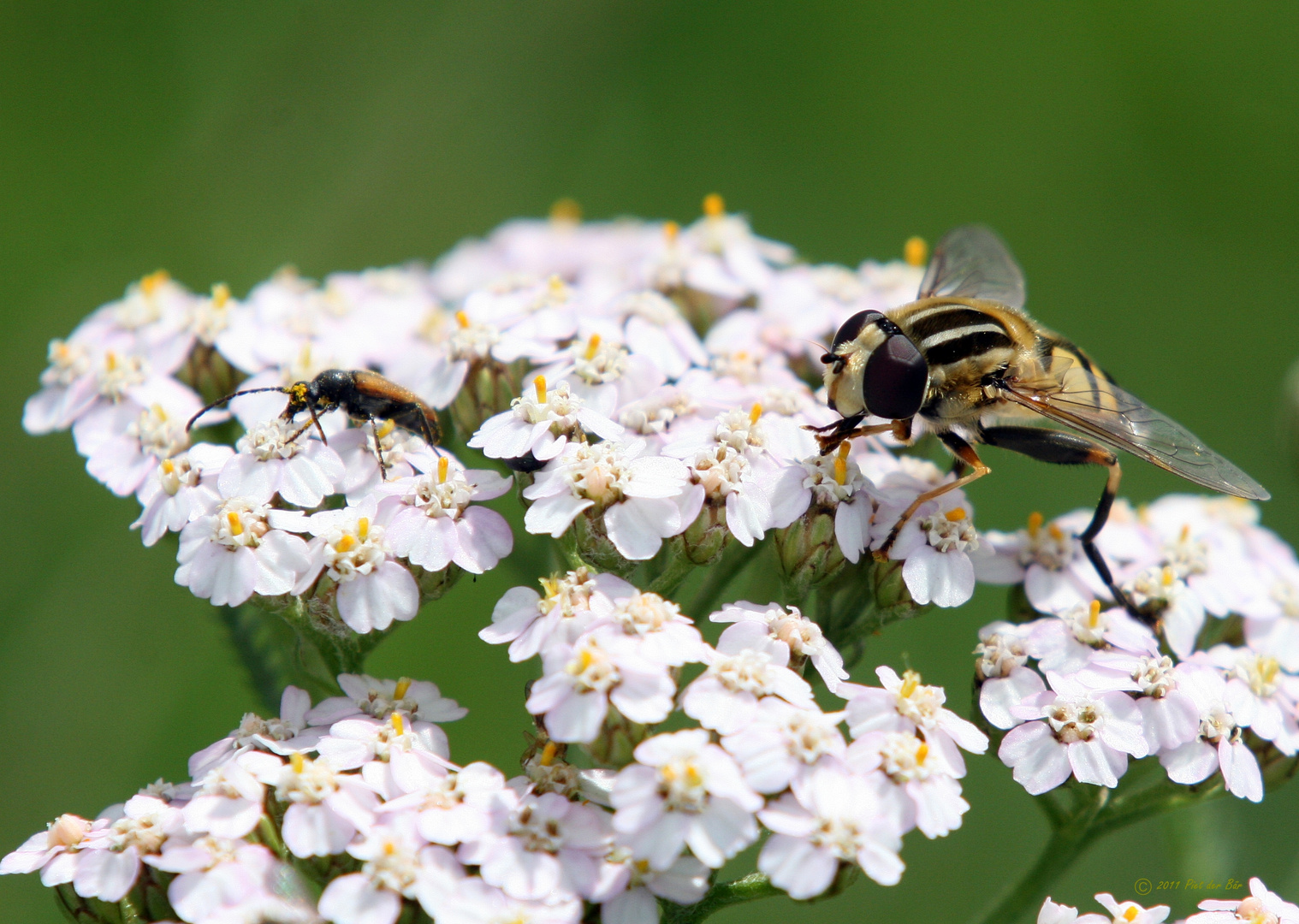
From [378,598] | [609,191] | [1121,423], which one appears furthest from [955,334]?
[609,191]

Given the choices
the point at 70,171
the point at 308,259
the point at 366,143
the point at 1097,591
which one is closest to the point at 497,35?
the point at 366,143

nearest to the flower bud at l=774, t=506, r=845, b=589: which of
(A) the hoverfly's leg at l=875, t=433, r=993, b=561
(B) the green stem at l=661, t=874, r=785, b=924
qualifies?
(A) the hoverfly's leg at l=875, t=433, r=993, b=561

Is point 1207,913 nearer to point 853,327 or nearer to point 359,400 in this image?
point 853,327

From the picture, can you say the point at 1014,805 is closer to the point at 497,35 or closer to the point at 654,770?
the point at 654,770

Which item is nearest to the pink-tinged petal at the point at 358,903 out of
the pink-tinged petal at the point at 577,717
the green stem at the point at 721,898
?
the pink-tinged petal at the point at 577,717

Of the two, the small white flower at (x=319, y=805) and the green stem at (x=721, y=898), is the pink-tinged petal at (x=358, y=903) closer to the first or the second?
the small white flower at (x=319, y=805)

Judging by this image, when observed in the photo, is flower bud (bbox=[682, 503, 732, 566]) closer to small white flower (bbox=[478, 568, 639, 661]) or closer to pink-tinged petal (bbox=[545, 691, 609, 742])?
small white flower (bbox=[478, 568, 639, 661])
